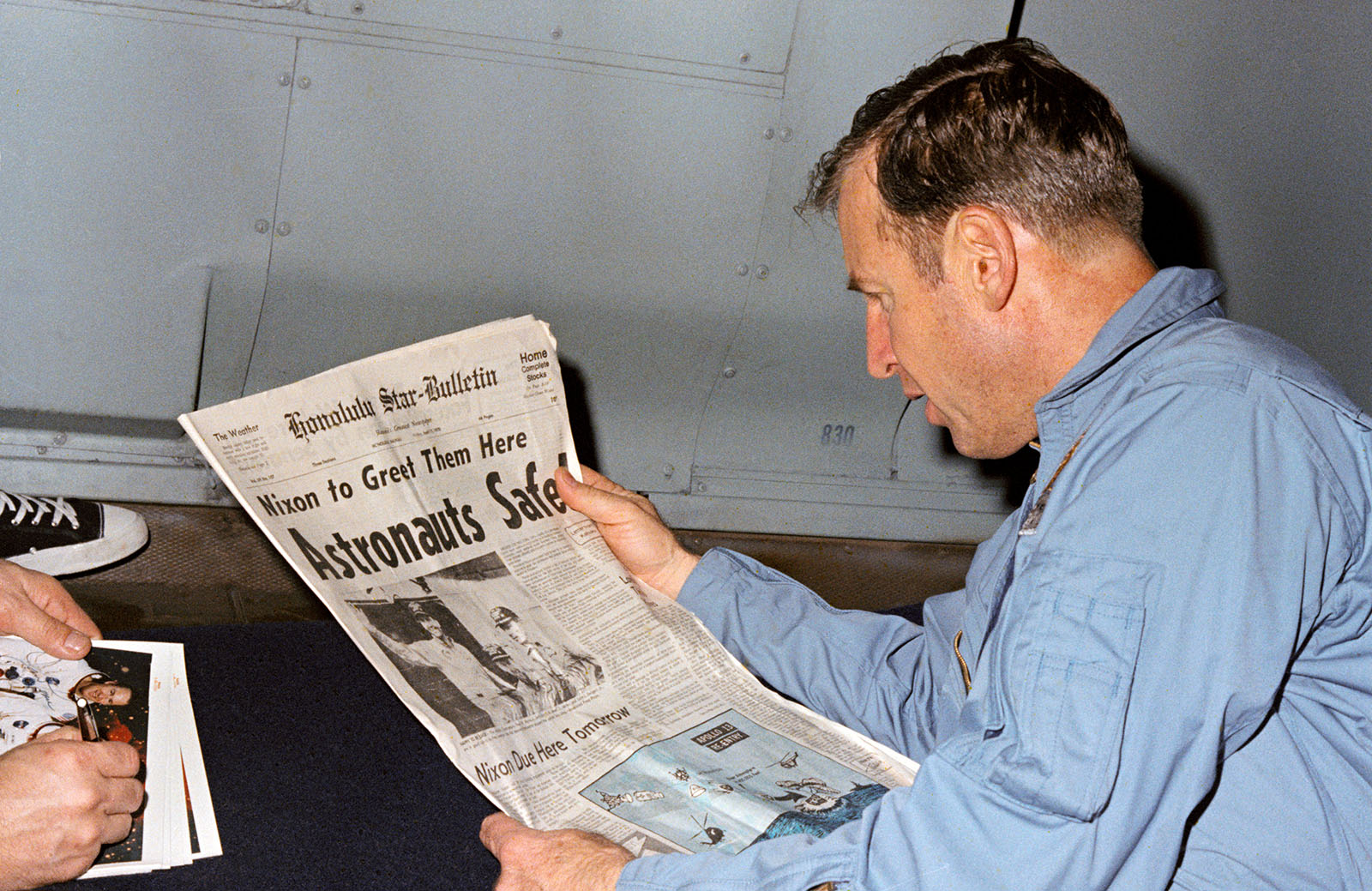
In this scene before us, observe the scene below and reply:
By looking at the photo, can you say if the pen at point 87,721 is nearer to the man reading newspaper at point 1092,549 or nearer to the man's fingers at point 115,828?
the man's fingers at point 115,828

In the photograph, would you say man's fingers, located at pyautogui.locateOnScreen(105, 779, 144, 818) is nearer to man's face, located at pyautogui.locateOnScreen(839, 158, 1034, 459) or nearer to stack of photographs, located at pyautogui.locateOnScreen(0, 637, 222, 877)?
stack of photographs, located at pyautogui.locateOnScreen(0, 637, 222, 877)

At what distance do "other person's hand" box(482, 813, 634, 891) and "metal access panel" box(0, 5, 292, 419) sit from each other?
1.08m

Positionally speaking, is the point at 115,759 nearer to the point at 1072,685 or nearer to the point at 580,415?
the point at 1072,685

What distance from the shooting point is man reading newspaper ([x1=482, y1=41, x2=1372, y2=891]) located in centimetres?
70

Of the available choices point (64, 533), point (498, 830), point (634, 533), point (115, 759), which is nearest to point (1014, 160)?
point (634, 533)

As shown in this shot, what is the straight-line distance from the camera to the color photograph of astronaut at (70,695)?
3.22 ft

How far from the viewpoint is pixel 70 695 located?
102cm

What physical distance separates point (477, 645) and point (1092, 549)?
23.7 inches

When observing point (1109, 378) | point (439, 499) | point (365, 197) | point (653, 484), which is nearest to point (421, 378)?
point (439, 499)

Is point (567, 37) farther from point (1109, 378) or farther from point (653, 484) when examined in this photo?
point (1109, 378)

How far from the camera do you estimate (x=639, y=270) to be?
178 cm

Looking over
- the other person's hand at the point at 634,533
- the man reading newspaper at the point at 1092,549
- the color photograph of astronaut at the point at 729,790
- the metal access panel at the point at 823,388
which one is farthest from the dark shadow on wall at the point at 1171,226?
the color photograph of astronaut at the point at 729,790

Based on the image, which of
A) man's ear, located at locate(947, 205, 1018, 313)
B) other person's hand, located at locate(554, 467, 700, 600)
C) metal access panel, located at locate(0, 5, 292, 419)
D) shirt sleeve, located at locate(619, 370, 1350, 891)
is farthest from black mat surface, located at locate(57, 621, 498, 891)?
man's ear, located at locate(947, 205, 1018, 313)

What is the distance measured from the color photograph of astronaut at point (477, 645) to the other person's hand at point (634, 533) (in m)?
0.13
